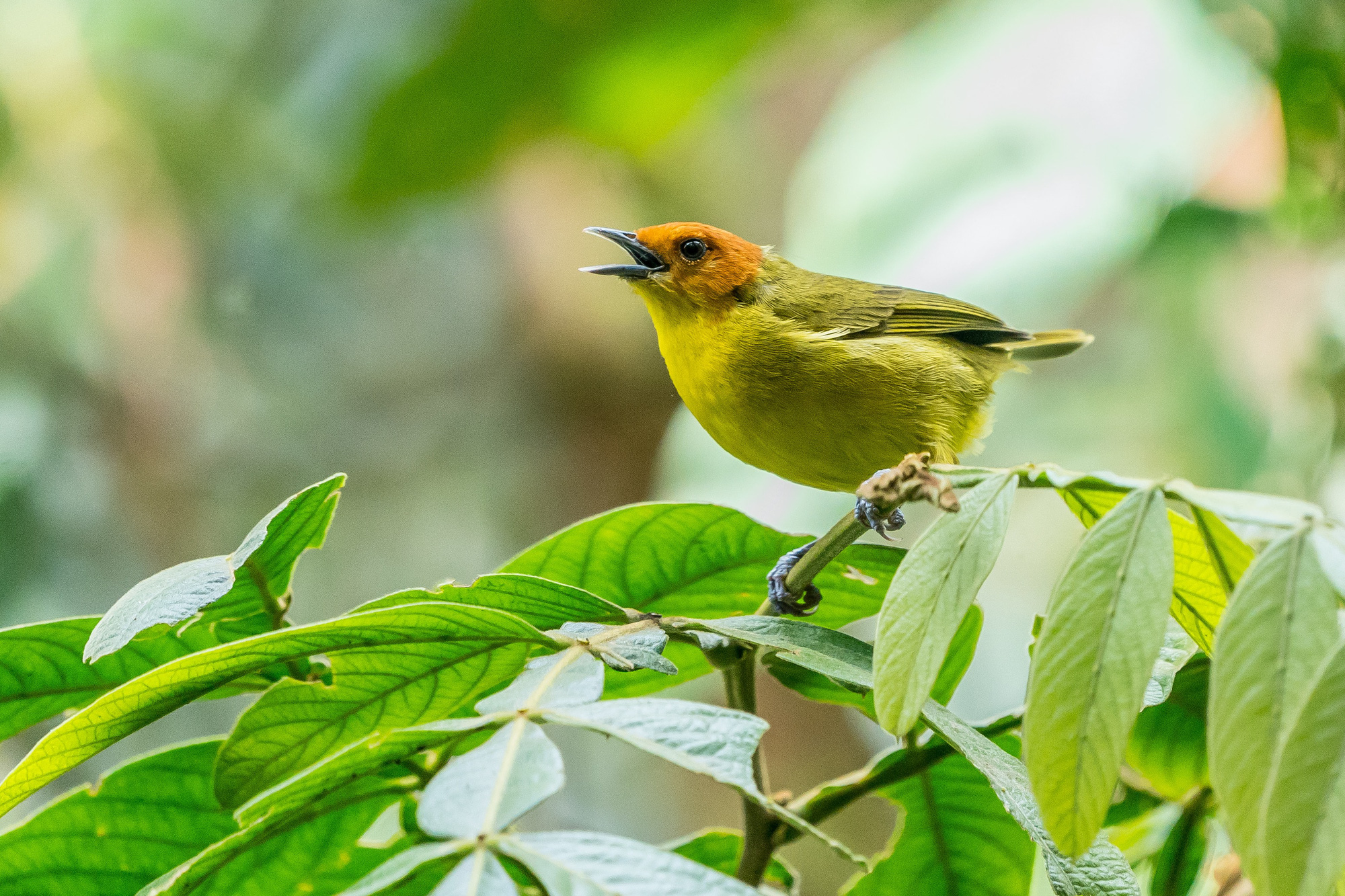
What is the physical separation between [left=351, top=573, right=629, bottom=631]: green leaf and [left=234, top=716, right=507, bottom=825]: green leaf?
0.19 meters

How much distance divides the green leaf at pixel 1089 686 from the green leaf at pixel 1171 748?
0.75m

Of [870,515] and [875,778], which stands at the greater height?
[870,515]

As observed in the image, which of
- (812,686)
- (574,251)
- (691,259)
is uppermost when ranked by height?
(574,251)

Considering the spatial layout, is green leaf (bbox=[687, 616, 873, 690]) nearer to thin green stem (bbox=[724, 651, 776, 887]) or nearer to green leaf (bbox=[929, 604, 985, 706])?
thin green stem (bbox=[724, 651, 776, 887])

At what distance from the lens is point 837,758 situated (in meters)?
4.88

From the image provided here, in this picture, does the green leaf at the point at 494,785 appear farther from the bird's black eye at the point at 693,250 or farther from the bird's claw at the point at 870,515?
the bird's black eye at the point at 693,250

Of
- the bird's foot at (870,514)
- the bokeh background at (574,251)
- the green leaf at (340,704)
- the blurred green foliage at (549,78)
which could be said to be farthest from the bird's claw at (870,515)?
the blurred green foliage at (549,78)

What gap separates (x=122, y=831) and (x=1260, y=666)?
1.10 metres

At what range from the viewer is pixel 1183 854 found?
4.65ft

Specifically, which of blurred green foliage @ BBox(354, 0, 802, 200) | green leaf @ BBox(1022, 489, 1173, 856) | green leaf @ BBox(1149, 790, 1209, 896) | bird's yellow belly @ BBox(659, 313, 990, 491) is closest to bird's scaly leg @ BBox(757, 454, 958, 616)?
green leaf @ BBox(1022, 489, 1173, 856)

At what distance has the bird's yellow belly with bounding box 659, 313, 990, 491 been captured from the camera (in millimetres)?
2119

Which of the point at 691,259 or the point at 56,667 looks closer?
the point at 56,667

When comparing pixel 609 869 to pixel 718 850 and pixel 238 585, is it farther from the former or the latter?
pixel 718 850

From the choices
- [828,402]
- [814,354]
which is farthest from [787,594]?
[814,354]
